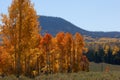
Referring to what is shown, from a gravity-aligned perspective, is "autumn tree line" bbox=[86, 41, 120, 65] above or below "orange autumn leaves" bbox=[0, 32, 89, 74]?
below

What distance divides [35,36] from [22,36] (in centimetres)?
210

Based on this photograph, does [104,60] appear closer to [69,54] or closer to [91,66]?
[91,66]

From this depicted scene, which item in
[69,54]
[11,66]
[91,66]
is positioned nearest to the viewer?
[11,66]

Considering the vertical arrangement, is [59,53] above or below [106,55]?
above

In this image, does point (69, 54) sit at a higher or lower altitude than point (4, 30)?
lower

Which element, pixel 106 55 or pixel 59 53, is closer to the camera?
pixel 59 53

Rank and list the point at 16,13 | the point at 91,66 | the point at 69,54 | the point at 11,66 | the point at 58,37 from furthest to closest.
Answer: the point at 91,66 < the point at 69,54 < the point at 58,37 < the point at 11,66 < the point at 16,13

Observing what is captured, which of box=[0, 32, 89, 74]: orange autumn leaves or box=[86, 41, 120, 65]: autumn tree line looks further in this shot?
box=[86, 41, 120, 65]: autumn tree line

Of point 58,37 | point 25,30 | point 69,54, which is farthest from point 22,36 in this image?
point 69,54

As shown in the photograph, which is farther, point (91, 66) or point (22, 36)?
point (91, 66)

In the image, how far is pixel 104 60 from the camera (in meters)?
147

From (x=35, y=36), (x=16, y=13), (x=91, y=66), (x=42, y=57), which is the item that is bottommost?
(x=91, y=66)

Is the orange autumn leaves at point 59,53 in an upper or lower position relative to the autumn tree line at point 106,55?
upper

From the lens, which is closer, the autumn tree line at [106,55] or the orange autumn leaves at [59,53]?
the orange autumn leaves at [59,53]
